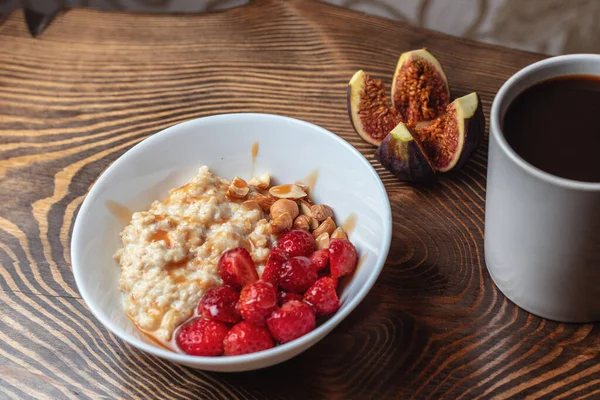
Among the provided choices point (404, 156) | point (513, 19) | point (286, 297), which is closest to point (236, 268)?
point (286, 297)

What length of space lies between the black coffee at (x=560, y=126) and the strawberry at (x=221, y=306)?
0.62 meters

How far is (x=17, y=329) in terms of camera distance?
1.52m

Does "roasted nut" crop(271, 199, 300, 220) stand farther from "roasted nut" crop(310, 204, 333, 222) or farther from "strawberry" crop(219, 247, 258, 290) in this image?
"strawberry" crop(219, 247, 258, 290)

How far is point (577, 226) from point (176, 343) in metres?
0.79

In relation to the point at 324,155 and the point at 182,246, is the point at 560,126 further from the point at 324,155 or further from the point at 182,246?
the point at 182,246

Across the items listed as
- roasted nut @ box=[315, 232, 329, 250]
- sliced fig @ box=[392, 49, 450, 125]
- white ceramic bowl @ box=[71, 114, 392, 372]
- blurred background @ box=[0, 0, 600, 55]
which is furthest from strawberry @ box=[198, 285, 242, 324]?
blurred background @ box=[0, 0, 600, 55]

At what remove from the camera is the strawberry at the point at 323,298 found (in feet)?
4.33

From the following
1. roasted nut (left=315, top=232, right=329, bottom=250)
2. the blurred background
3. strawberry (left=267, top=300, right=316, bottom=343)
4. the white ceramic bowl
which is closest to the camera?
strawberry (left=267, top=300, right=316, bottom=343)

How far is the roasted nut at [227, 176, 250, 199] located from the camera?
1560 millimetres

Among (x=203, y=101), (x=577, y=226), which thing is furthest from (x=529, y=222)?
(x=203, y=101)

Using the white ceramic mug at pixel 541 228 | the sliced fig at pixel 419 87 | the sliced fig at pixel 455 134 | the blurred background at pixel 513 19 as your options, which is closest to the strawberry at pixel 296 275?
the white ceramic mug at pixel 541 228

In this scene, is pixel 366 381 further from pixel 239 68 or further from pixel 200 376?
pixel 239 68

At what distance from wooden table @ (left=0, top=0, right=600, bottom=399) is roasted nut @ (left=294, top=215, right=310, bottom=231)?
0.70ft

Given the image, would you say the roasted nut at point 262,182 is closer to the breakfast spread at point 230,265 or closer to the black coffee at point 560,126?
the breakfast spread at point 230,265
